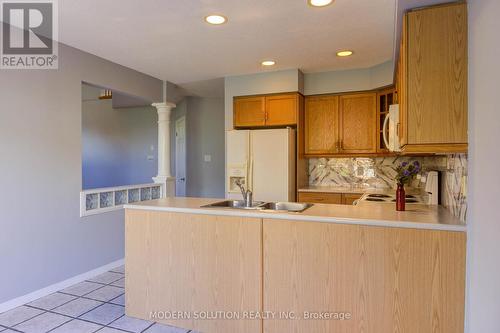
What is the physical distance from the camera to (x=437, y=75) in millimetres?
1644

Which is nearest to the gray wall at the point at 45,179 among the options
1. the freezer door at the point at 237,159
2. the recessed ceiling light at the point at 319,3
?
the freezer door at the point at 237,159

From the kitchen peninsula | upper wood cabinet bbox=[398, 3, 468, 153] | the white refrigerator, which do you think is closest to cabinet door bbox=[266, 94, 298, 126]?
the white refrigerator

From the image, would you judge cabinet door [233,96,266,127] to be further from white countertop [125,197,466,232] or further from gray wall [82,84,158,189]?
gray wall [82,84,158,189]

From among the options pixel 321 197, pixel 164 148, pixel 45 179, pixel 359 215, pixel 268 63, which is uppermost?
pixel 268 63

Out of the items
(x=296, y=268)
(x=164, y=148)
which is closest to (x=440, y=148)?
(x=296, y=268)

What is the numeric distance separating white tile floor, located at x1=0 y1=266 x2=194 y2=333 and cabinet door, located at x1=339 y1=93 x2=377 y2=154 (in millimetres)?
2962

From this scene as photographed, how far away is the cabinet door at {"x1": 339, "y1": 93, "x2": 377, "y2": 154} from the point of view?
4008 mm

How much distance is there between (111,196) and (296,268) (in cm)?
259

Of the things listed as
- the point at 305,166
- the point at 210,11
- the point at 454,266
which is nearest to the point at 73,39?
the point at 210,11

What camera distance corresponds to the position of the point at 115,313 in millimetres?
2547

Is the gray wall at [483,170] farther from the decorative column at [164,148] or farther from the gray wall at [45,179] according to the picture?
the decorative column at [164,148]

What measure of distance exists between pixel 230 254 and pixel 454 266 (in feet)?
4.28

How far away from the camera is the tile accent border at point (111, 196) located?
3.34m

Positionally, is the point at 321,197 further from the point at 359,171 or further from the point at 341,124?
the point at 341,124
